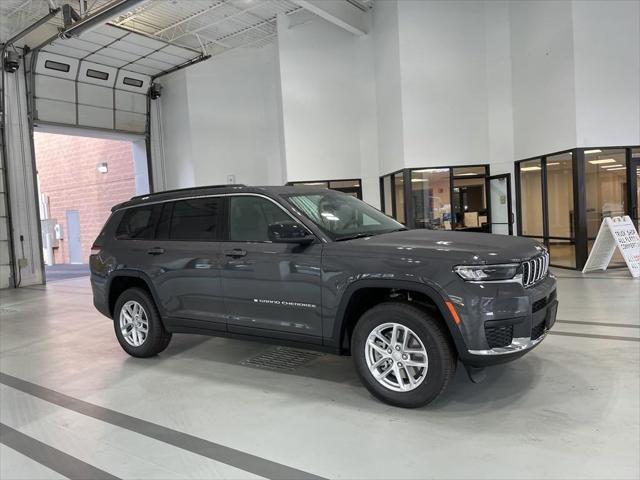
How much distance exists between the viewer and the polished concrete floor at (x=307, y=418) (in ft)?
8.82

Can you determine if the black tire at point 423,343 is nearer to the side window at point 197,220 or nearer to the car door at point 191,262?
the car door at point 191,262

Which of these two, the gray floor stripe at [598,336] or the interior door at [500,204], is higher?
the interior door at [500,204]

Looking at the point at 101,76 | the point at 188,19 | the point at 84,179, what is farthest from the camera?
the point at 84,179

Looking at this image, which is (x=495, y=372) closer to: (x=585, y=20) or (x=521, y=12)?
(x=585, y=20)

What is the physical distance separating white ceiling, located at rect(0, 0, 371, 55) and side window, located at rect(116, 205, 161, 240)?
7.76 meters

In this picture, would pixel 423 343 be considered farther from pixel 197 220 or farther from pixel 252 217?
pixel 197 220

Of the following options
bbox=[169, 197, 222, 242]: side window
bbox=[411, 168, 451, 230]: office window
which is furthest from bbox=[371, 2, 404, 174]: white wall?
bbox=[169, 197, 222, 242]: side window

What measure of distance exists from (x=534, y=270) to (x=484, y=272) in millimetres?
500

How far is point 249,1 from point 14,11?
542 centimetres

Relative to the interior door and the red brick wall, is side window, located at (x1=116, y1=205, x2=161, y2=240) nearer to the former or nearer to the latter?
the interior door

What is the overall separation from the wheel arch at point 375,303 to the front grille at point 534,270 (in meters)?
0.60

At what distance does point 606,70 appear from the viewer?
9047 mm

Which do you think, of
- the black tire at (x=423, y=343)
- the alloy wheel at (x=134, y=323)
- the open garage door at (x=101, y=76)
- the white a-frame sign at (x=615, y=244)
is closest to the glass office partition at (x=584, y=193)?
the white a-frame sign at (x=615, y=244)

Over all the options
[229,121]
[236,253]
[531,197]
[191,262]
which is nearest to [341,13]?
[229,121]
